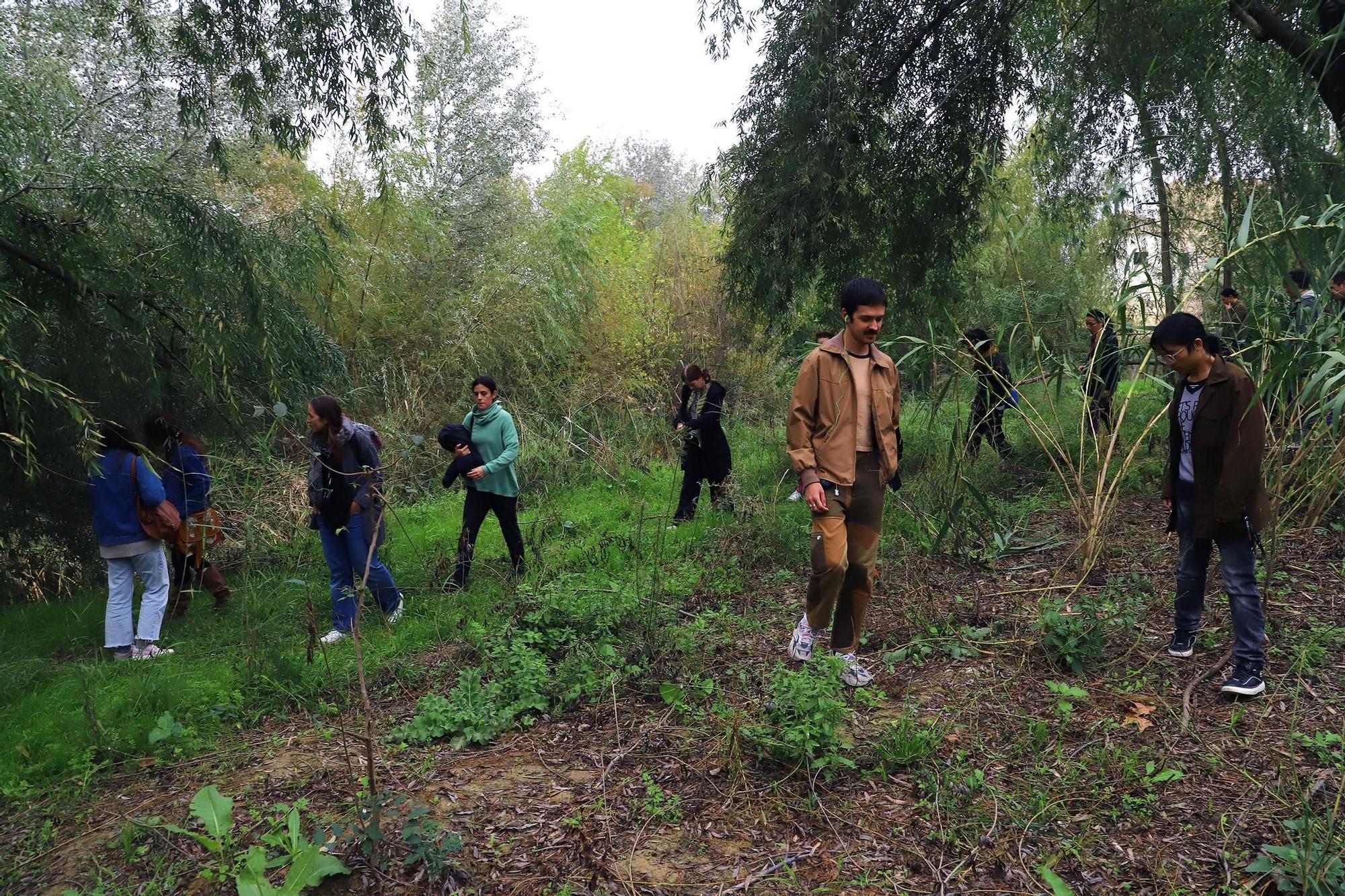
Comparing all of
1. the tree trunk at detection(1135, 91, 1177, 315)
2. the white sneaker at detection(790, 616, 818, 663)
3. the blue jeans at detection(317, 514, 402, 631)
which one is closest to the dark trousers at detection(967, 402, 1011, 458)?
the tree trunk at detection(1135, 91, 1177, 315)

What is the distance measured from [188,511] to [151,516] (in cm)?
75

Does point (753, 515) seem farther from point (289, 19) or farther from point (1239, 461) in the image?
point (289, 19)

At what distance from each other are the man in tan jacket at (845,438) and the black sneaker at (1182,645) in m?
1.60

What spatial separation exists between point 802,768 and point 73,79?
10.6 m

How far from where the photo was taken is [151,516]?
5.55m

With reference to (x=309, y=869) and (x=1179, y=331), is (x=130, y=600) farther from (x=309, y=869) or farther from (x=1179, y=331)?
(x=1179, y=331)

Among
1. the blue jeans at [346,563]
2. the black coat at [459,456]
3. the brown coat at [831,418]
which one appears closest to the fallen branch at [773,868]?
the brown coat at [831,418]

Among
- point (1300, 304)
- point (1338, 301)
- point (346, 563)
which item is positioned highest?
point (1338, 301)

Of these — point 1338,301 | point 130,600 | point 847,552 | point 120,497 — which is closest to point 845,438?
point 847,552

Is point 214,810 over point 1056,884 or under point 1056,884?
under

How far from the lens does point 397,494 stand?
432 inches

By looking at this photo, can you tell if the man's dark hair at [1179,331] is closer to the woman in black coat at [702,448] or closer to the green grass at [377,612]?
the green grass at [377,612]

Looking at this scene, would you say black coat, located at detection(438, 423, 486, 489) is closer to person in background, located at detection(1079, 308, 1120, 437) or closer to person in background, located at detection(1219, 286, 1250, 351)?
person in background, located at detection(1079, 308, 1120, 437)

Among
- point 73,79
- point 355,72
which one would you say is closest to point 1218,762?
point 355,72
